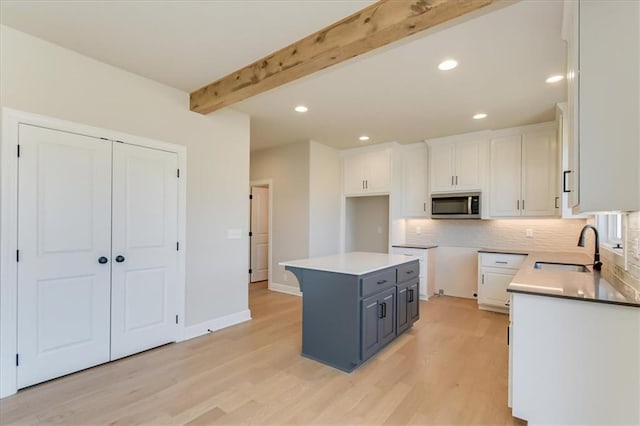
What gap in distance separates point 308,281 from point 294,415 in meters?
1.13

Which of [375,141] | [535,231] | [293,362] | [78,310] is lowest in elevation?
[293,362]

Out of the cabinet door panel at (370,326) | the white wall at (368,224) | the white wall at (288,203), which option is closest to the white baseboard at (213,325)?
the white wall at (288,203)

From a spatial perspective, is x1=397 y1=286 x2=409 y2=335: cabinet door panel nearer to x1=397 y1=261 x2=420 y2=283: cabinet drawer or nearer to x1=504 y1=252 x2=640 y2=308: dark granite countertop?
x1=397 y1=261 x2=420 y2=283: cabinet drawer

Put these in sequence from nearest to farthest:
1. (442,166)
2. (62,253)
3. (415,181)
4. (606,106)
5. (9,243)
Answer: (606,106)
(9,243)
(62,253)
(442,166)
(415,181)

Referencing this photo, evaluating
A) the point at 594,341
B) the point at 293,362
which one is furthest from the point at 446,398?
the point at 293,362

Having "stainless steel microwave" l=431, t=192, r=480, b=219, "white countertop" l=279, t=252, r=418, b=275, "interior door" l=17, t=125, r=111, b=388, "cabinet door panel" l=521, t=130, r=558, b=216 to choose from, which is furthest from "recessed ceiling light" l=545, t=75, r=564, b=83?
"interior door" l=17, t=125, r=111, b=388

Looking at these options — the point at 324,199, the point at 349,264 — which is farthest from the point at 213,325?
the point at 324,199

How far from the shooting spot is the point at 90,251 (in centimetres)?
274

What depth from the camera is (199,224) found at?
11.8ft

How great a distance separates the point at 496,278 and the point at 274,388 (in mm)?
3491

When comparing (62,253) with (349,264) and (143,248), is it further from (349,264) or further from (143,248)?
(349,264)

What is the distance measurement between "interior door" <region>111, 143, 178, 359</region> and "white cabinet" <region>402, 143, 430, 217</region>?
379 centimetres

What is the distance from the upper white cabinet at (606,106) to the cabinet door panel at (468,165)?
11.1 ft

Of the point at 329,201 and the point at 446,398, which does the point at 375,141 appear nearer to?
the point at 329,201
